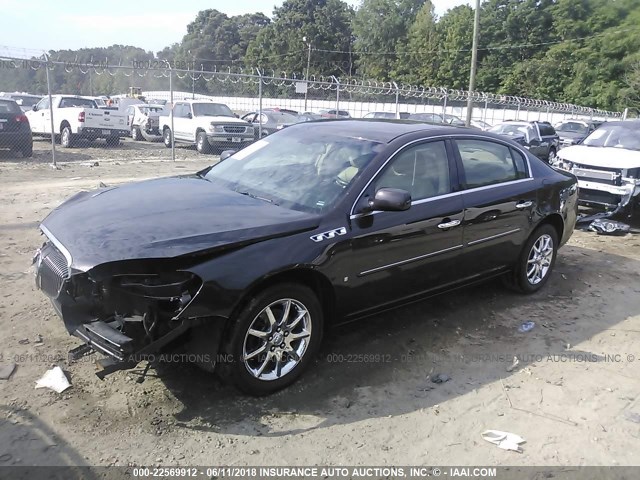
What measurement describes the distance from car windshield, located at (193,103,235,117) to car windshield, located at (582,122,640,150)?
38.9 feet

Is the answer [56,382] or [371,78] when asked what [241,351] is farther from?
[371,78]

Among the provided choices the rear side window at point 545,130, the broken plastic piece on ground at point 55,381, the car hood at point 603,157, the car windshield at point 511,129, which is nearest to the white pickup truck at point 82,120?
the car windshield at point 511,129

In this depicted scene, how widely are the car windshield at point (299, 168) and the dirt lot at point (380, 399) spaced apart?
1.23 metres

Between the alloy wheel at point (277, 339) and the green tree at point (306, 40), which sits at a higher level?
the green tree at point (306, 40)

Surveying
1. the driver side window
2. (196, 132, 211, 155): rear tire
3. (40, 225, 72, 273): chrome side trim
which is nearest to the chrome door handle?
the driver side window

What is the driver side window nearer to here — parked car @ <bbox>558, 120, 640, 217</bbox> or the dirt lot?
the dirt lot

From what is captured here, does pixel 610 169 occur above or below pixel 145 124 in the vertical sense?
below

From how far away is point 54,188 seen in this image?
9930 millimetres

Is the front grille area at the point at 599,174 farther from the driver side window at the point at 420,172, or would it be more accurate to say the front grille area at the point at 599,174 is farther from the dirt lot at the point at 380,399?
the driver side window at the point at 420,172

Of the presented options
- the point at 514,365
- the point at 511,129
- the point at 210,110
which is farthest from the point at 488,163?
the point at 511,129

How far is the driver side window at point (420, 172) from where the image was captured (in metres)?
4.13

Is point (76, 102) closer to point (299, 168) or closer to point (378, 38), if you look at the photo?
point (299, 168)

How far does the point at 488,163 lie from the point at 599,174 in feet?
17.4

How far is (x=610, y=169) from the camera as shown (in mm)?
9094
